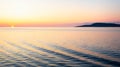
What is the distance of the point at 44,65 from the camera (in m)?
22.0

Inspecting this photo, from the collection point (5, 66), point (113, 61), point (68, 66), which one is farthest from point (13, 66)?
point (113, 61)

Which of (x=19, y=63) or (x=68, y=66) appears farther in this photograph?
(x=19, y=63)

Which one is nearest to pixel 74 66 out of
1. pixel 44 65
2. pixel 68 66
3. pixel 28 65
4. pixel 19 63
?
pixel 68 66

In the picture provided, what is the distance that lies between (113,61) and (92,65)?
401 cm

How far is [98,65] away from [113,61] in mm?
3481

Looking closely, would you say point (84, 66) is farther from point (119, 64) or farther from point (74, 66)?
point (119, 64)

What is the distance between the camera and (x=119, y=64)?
22.7 meters

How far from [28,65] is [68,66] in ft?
16.4

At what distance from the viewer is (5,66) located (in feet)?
70.9

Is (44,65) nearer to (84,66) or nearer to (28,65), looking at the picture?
(28,65)

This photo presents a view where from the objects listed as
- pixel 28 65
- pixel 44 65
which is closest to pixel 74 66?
pixel 44 65

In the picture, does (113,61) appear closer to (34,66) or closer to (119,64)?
(119,64)

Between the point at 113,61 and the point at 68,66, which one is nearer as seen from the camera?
the point at 68,66

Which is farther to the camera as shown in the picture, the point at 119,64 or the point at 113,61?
the point at 113,61
